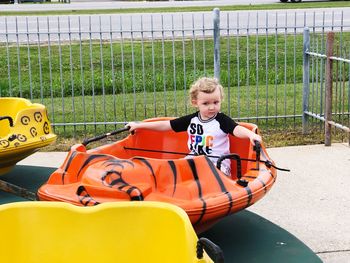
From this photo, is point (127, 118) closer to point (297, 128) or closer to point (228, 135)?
point (297, 128)

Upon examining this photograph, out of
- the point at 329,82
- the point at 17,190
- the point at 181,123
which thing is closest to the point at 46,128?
the point at 17,190

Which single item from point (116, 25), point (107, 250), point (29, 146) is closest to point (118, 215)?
point (107, 250)

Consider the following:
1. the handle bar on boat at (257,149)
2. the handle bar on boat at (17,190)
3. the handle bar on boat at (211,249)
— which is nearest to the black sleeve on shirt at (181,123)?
the handle bar on boat at (257,149)

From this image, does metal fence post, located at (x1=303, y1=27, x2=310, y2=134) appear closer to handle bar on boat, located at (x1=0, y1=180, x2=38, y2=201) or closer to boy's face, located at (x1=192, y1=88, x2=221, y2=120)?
boy's face, located at (x1=192, y1=88, x2=221, y2=120)

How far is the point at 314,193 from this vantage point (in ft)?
17.8

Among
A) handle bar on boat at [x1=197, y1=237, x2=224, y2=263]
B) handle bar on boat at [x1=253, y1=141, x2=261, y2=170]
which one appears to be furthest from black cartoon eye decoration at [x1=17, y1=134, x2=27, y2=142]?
handle bar on boat at [x1=197, y1=237, x2=224, y2=263]

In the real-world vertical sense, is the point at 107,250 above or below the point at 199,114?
below

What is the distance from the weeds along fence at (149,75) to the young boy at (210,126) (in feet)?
9.92

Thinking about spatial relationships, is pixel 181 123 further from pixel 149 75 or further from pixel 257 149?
pixel 149 75

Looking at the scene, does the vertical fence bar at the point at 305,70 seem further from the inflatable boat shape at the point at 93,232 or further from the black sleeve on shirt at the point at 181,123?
the inflatable boat shape at the point at 93,232

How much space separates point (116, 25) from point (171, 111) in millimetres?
7823

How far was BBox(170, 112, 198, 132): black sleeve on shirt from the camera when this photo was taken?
474cm

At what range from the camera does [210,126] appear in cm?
457

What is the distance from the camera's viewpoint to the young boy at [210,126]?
4422 millimetres
